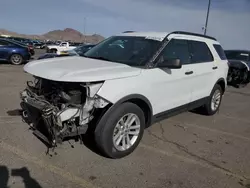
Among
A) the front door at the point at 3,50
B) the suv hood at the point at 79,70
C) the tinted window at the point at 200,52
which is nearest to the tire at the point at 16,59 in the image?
the front door at the point at 3,50

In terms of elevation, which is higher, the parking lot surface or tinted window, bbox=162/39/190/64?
tinted window, bbox=162/39/190/64

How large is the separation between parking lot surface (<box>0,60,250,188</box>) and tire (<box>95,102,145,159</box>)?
0.47 feet

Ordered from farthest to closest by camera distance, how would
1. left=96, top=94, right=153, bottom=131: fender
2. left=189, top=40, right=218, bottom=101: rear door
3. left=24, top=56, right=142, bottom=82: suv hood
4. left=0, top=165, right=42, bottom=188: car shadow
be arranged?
left=189, top=40, right=218, bottom=101: rear door < left=96, top=94, right=153, bottom=131: fender < left=24, top=56, right=142, bottom=82: suv hood < left=0, top=165, right=42, bottom=188: car shadow

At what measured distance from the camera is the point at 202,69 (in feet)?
17.9

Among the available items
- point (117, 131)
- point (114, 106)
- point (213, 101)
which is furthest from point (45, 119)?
point (213, 101)

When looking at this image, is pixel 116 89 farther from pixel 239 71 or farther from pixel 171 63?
pixel 239 71

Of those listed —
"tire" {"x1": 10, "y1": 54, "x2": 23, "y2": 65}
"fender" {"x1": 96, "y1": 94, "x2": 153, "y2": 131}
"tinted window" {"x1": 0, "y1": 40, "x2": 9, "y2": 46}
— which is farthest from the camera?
"tire" {"x1": 10, "y1": 54, "x2": 23, "y2": 65}

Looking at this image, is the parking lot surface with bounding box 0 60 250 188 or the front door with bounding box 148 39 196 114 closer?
the parking lot surface with bounding box 0 60 250 188

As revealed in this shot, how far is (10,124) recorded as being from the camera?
4.89m

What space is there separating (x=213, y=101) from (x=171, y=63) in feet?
8.99

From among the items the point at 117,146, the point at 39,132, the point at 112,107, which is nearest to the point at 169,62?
the point at 112,107

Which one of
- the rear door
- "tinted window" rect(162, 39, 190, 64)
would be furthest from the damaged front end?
the rear door

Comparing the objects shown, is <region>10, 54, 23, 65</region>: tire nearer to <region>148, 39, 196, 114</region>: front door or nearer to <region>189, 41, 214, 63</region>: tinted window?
<region>189, 41, 214, 63</region>: tinted window

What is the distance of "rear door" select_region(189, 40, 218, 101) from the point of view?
17.4 feet
